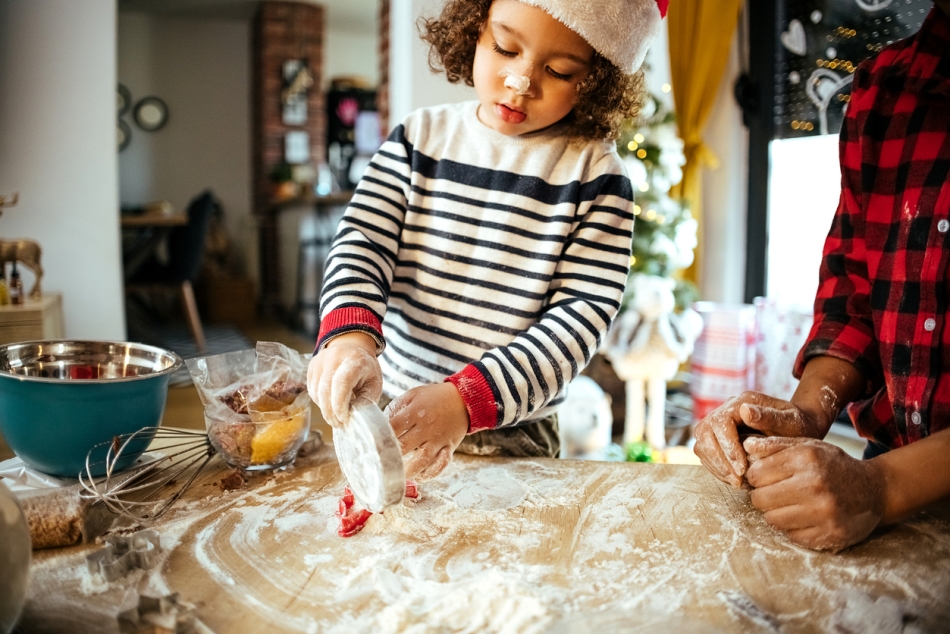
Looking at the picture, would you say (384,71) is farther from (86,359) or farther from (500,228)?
(86,359)

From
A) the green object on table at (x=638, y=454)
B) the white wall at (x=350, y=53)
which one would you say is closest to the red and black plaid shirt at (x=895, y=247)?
the green object on table at (x=638, y=454)

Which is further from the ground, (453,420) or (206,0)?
(206,0)

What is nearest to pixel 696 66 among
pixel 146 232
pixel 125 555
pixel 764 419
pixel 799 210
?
pixel 799 210

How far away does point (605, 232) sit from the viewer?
0.98 m

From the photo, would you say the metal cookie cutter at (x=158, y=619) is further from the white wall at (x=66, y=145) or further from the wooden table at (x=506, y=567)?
the white wall at (x=66, y=145)

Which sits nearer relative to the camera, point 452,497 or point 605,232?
point 452,497

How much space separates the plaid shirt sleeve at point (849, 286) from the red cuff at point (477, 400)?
46 cm

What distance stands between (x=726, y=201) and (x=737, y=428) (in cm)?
278

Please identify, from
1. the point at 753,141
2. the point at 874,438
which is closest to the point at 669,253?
the point at 753,141

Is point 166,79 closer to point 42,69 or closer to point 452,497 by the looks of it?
point 42,69

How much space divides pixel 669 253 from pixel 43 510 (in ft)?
8.39

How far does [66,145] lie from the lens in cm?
284

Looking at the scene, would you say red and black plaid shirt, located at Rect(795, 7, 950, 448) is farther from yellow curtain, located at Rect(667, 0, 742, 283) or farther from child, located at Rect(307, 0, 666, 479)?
yellow curtain, located at Rect(667, 0, 742, 283)

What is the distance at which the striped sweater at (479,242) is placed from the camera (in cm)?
96
